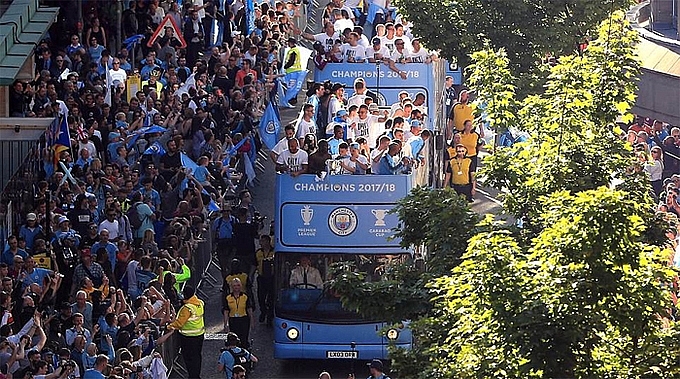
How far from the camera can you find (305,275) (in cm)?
2541

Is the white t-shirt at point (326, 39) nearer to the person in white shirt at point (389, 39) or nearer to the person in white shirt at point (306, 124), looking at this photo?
the person in white shirt at point (389, 39)

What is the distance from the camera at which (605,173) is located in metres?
17.5

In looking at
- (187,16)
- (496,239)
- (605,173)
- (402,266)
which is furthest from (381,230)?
(187,16)

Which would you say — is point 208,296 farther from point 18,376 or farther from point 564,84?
point 564,84

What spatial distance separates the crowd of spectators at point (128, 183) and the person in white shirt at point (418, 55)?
9.98 feet

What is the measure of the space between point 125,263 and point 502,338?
11.3 metres

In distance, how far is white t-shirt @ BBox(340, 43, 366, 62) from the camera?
1329 inches

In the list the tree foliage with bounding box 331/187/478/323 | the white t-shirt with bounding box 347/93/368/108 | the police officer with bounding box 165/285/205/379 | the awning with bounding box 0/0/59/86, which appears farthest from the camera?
the white t-shirt with bounding box 347/93/368/108

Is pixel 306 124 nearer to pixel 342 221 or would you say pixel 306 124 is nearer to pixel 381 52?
pixel 381 52

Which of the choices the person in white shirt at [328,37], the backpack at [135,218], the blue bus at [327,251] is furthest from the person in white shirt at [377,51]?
the blue bus at [327,251]

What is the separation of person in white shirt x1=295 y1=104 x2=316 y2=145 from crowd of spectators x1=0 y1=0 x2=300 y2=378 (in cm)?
156

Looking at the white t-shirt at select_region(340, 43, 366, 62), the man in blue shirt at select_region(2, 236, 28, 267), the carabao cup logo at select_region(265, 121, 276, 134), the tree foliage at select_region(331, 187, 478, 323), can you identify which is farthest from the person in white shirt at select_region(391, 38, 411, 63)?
the tree foliage at select_region(331, 187, 478, 323)

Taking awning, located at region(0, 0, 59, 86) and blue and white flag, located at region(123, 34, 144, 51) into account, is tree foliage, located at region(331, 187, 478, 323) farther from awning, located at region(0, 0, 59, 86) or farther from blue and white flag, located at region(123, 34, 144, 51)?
blue and white flag, located at region(123, 34, 144, 51)

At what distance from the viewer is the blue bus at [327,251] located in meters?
25.2
